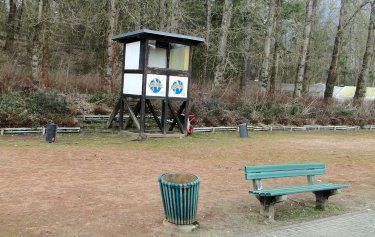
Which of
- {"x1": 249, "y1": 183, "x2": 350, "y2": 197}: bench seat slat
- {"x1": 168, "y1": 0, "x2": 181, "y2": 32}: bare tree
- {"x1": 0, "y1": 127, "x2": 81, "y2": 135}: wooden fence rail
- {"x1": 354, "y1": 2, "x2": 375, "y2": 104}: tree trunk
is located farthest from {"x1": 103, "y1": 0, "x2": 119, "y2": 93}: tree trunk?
{"x1": 354, "y1": 2, "x2": 375, "y2": 104}: tree trunk

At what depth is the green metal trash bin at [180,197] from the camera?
540 cm

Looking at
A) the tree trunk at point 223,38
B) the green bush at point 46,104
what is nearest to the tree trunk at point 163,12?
the tree trunk at point 223,38

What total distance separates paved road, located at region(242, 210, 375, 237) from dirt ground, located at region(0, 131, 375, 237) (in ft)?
1.31

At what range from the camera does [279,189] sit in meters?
6.39

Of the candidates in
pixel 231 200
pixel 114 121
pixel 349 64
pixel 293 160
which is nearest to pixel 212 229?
pixel 231 200

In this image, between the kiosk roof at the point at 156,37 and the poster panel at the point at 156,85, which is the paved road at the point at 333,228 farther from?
the kiosk roof at the point at 156,37

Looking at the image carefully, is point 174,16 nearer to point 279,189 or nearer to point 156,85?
point 156,85

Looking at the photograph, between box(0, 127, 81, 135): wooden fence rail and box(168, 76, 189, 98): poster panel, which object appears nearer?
box(0, 127, 81, 135): wooden fence rail

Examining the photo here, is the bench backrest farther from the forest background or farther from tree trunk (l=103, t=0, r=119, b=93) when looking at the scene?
tree trunk (l=103, t=0, r=119, b=93)

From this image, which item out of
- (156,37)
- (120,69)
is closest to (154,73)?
(156,37)

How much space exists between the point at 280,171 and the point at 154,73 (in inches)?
339

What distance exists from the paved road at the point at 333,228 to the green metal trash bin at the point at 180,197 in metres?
0.86

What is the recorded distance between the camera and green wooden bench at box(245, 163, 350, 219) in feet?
20.2

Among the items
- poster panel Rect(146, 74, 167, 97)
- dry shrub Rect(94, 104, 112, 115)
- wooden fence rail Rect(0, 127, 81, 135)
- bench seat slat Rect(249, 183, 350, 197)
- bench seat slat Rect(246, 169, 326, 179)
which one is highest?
poster panel Rect(146, 74, 167, 97)
